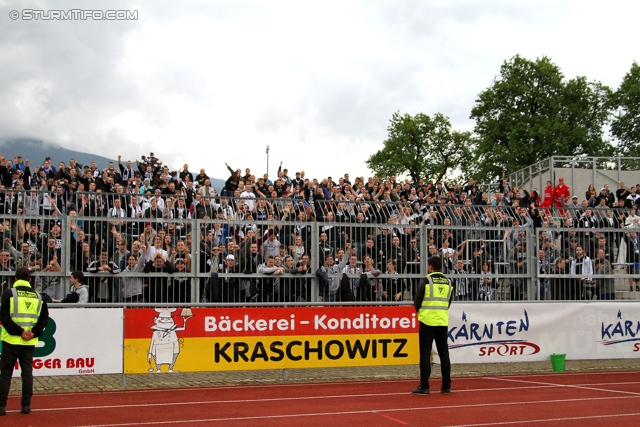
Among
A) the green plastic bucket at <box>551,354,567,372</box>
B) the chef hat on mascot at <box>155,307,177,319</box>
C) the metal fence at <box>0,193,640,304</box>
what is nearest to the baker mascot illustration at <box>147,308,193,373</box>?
the chef hat on mascot at <box>155,307,177,319</box>

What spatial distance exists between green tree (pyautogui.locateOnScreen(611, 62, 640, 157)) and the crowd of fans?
40.8 m

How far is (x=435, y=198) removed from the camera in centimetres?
2159

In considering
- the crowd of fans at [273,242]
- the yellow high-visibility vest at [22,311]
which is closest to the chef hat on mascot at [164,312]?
the crowd of fans at [273,242]

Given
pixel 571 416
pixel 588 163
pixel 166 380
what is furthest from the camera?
pixel 588 163

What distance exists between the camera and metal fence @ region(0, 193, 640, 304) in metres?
14.7

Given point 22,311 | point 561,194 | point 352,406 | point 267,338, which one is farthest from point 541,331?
point 561,194

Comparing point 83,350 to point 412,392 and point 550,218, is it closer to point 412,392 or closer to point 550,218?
point 412,392

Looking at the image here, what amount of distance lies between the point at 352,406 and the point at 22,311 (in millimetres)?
4793

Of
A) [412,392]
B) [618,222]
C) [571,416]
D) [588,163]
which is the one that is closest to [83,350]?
[412,392]

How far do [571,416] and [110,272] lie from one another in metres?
9.15

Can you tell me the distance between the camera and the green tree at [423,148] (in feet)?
222

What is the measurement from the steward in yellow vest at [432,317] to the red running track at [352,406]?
0.47 meters

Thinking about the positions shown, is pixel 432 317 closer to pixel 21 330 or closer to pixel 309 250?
pixel 309 250

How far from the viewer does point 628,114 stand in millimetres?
57094
